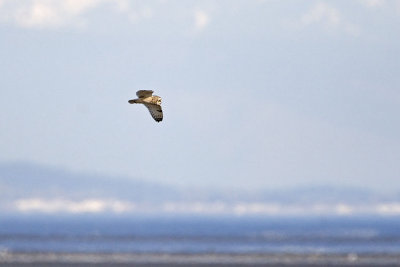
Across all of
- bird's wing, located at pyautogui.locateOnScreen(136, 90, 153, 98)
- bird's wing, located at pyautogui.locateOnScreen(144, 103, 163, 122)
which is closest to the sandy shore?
bird's wing, located at pyautogui.locateOnScreen(144, 103, 163, 122)

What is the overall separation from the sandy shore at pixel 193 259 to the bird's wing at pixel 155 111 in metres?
35.7

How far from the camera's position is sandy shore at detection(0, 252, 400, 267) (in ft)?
193

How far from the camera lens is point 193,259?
61.8 meters

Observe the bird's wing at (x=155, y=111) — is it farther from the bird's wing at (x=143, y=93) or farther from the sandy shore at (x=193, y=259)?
the sandy shore at (x=193, y=259)

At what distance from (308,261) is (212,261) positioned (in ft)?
13.8

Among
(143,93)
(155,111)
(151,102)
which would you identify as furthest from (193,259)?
(143,93)

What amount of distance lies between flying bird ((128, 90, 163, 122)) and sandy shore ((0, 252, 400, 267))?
35.8 m

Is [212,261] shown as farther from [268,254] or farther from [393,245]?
[393,245]

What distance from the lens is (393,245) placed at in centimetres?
7719

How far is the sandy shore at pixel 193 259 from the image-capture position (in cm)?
5878

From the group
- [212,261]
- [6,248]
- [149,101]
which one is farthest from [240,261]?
[149,101]

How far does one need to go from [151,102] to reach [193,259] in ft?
132

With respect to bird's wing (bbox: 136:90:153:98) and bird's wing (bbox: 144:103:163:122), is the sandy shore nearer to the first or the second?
bird's wing (bbox: 144:103:163:122)

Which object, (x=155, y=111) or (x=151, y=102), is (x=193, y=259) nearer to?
(x=155, y=111)
